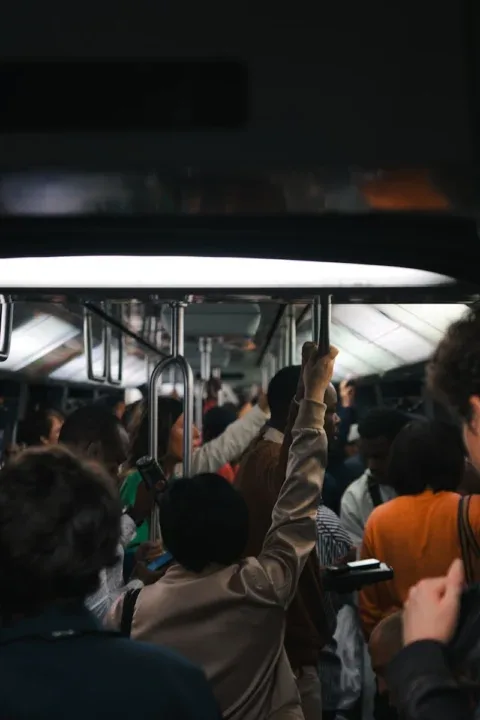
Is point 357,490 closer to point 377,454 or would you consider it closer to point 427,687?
point 377,454

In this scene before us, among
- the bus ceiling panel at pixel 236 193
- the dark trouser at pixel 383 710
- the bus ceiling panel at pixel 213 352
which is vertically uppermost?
the bus ceiling panel at pixel 213 352

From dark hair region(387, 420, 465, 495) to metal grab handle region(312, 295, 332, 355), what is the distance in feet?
3.98

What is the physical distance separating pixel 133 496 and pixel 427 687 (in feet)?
5.25

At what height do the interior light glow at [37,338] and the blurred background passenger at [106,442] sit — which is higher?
the interior light glow at [37,338]

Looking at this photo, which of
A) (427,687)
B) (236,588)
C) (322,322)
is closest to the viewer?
(427,687)

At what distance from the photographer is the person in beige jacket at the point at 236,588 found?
5.42ft

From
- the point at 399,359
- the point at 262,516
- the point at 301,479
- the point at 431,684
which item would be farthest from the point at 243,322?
the point at 431,684

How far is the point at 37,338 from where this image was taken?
444cm

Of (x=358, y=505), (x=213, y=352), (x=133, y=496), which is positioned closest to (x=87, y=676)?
(x=133, y=496)

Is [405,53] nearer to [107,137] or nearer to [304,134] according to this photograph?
[304,134]

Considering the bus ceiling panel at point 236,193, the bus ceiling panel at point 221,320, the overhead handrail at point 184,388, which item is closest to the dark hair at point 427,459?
the bus ceiling panel at point 221,320

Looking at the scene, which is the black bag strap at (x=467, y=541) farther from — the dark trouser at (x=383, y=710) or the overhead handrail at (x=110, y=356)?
the overhead handrail at (x=110, y=356)

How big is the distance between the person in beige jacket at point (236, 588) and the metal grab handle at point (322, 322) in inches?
6.1

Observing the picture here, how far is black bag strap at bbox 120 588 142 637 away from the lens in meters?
1.68
